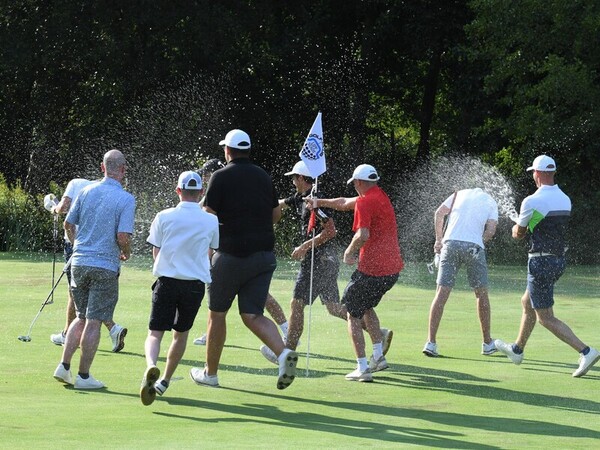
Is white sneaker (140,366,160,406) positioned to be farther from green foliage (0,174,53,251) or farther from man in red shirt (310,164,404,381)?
green foliage (0,174,53,251)

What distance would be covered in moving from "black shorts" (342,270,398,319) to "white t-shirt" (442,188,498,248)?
8.27ft

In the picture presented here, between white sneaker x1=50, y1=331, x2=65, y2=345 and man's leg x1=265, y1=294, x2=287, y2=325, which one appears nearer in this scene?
man's leg x1=265, y1=294, x2=287, y2=325

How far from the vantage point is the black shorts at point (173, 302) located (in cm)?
1018

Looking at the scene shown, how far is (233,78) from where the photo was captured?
42.0 metres

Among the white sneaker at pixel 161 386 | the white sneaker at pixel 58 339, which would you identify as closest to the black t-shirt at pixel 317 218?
the white sneaker at pixel 161 386

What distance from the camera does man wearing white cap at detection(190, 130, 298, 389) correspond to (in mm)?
10562

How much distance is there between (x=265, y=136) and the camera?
140 ft

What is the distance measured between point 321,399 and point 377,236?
5.98 ft

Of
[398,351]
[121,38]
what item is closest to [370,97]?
[121,38]

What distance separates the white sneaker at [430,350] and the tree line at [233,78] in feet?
81.7

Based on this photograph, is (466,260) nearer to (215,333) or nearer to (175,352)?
(215,333)

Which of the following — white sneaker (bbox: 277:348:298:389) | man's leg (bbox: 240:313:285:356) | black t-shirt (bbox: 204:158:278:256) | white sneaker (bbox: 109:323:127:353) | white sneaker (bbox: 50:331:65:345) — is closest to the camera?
white sneaker (bbox: 277:348:298:389)

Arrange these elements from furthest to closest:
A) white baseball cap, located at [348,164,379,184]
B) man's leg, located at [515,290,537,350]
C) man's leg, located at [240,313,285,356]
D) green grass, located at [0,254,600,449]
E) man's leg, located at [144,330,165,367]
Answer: man's leg, located at [515,290,537,350], white baseball cap, located at [348,164,379,184], man's leg, located at [240,313,285,356], man's leg, located at [144,330,165,367], green grass, located at [0,254,600,449]

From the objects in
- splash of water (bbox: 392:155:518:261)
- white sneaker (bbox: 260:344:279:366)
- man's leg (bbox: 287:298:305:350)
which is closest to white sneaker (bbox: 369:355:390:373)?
man's leg (bbox: 287:298:305:350)
